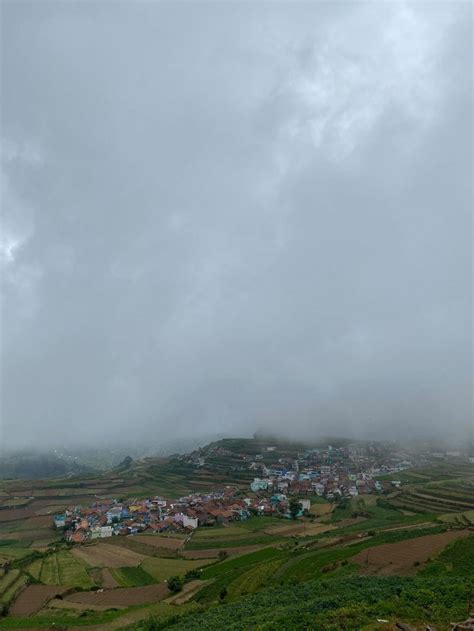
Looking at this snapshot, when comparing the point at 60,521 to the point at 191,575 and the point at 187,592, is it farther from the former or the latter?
the point at 187,592

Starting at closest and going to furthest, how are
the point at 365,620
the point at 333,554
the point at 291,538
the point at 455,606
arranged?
the point at 365,620 → the point at 455,606 → the point at 333,554 → the point at 291,538

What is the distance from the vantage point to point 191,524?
5847 cm

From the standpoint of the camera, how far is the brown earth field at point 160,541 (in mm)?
47944

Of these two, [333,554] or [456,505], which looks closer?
[333,554]

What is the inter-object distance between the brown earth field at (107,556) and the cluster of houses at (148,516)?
21.7 feet

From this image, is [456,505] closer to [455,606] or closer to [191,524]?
[191,524]

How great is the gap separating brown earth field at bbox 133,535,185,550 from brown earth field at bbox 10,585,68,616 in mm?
15185

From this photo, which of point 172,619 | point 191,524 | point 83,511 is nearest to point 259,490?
point 191,524

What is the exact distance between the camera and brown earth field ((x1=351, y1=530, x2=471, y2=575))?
2764 centimetres

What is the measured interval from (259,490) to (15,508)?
42.4 m

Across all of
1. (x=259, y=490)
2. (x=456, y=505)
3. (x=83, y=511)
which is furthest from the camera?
(x=259, y=490)

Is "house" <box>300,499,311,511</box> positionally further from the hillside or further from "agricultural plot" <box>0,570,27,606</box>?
"agricultural plot" <box>0,570,27,606</box>

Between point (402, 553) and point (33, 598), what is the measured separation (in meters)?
27.2

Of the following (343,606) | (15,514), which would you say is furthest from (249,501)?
(343,606)
